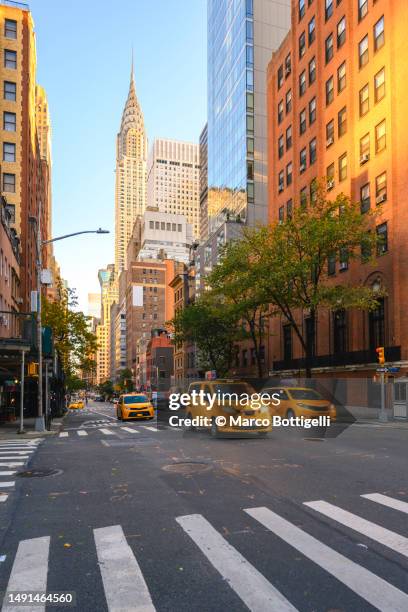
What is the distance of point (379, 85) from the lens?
3900cm

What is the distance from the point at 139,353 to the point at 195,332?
105m

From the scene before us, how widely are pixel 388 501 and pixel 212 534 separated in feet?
10.7

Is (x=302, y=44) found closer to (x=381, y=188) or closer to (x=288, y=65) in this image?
(x=288, y=65)

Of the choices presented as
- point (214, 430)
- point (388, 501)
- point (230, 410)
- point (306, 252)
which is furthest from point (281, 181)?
point (388, 501)

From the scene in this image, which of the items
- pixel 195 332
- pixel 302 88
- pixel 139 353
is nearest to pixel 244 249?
pixel 195 332

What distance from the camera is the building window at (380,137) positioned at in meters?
38.3

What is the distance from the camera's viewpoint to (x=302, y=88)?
2057 inches

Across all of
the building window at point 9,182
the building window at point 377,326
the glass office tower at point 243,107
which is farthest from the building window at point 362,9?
the building window at point 9,182

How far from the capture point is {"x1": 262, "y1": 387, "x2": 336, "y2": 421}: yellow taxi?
22.4 metres

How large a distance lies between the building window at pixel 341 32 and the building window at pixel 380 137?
10.2m

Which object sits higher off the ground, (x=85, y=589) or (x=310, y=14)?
(x=310, y=14)

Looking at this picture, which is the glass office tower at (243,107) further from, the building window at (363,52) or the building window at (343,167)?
the building window at (363,52)

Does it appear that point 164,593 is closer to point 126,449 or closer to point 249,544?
point 249,544

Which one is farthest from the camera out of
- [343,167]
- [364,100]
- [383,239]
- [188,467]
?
[343,167]
